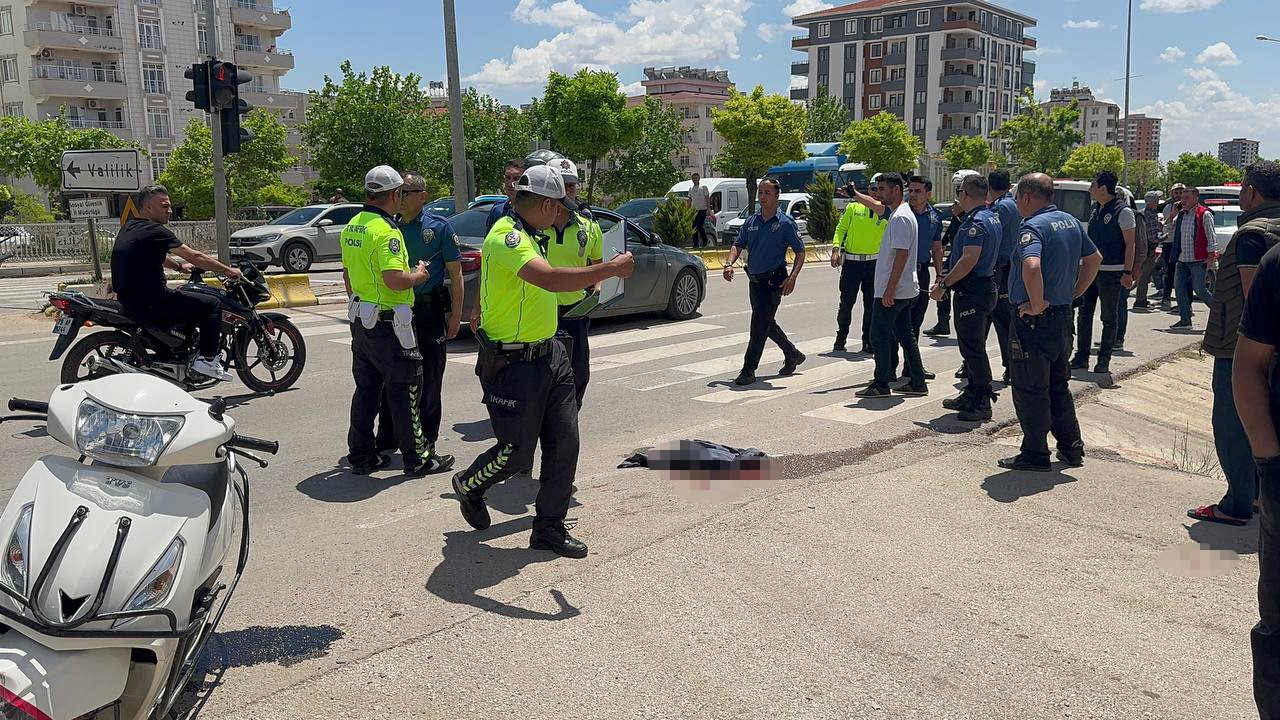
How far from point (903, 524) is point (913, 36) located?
107 m

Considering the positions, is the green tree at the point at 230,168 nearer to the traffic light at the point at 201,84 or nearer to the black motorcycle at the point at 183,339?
the traffic light at the point at 201,84

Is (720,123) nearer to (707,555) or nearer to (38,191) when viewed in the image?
(707,555)

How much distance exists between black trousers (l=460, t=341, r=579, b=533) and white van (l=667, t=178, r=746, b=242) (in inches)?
1021

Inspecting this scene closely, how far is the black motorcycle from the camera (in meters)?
7.72

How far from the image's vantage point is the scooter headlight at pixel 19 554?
274 cm

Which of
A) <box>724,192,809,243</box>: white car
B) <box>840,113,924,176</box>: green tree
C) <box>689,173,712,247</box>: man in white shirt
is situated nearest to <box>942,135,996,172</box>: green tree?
<box>840,113,924,176</box>: green tree

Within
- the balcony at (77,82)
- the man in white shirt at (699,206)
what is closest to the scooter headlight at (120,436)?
the man in white shirt at (699,206)

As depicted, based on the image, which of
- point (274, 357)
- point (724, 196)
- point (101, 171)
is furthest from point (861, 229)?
point (724, 196)

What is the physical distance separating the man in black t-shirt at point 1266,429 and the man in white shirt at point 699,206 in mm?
22981

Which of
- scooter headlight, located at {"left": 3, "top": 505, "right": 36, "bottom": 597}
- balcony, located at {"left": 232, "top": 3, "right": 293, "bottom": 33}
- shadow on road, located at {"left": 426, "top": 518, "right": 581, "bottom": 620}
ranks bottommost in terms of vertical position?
shadow on road, located at {"left": 426, "top": 518, "right": 581, "bottom": 620}

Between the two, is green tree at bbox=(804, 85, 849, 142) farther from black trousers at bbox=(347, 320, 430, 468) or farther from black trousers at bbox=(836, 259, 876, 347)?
black trousers at bbox=(347, 320, 430, 468)

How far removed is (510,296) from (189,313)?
4.26 metres

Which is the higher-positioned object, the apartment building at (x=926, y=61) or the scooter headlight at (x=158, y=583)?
the apartment building at (x=926, y=61)

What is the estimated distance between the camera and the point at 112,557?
110 inches
